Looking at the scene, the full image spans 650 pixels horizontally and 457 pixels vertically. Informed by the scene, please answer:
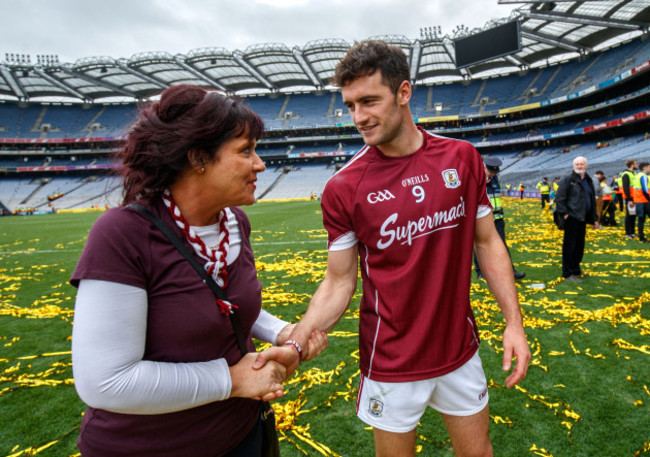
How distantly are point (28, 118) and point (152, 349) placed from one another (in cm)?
7885

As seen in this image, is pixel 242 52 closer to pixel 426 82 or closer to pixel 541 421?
pixel 426 82

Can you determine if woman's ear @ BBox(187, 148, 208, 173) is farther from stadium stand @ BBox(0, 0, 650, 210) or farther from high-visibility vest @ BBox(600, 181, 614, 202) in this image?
stadium stand @ BBox(0, 0, 650, 210)

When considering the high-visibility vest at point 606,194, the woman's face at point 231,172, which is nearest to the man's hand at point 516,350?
the woman's face at point 231,172

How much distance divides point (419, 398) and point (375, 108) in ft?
4.93

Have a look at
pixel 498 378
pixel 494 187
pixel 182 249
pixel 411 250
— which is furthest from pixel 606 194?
pixel 182 249

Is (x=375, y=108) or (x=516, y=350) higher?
(x=375, y=108)

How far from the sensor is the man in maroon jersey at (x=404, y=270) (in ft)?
6.01

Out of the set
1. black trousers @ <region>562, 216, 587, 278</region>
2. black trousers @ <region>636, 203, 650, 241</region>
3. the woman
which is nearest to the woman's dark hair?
the woman

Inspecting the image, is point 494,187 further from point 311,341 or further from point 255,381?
point 255,381

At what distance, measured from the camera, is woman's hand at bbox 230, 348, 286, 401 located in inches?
54.1

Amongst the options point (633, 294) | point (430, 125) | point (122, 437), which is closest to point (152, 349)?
point (122, 437)

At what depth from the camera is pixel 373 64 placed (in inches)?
75.4

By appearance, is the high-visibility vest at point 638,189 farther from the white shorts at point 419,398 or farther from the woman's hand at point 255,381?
the woman's hand at point 255,381

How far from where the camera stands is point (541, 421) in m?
2.92
